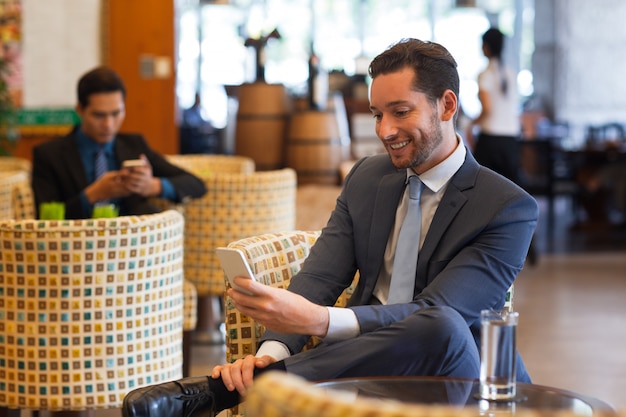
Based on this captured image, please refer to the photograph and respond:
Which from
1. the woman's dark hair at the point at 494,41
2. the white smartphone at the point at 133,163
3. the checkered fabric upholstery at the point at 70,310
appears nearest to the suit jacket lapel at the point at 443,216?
the checkered fabric upholstery at the point at 70,310

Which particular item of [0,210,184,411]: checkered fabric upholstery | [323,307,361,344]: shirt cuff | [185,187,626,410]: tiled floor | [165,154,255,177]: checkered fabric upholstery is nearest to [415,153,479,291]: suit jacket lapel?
[323,307,361,344]: shirt cuff

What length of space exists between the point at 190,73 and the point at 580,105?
19.6 ft

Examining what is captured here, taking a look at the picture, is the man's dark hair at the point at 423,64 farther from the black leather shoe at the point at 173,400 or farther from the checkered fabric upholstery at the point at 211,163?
the checkered fabric upholstery at the point at 211,163

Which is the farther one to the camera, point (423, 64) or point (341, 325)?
point (423, 64)

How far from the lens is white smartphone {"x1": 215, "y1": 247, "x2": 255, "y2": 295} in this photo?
2.12 m

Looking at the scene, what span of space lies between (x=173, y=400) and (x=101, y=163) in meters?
2.40

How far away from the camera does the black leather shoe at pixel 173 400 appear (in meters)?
2.19

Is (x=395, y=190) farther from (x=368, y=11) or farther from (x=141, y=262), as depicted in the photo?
(x=368, y=11)

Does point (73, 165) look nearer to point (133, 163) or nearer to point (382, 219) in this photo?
point (133, 163)

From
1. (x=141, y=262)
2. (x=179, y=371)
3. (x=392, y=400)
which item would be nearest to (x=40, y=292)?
(x=141, y=262)

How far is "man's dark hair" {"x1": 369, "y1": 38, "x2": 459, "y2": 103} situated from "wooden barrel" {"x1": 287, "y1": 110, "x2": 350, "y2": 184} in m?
5.10

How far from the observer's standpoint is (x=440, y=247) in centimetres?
242

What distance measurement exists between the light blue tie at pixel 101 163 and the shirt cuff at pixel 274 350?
7.43 ft

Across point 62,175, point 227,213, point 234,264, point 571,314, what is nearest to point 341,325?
point 234,264
